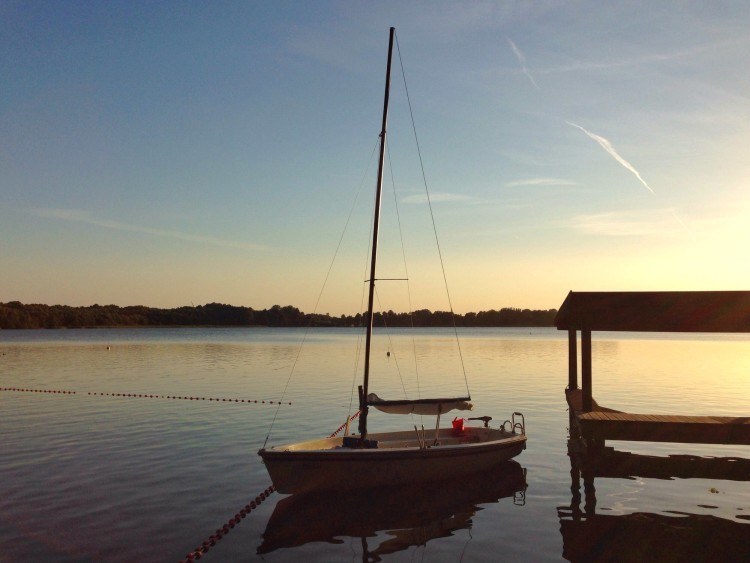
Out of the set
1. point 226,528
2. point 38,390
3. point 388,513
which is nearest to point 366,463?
point 388,513

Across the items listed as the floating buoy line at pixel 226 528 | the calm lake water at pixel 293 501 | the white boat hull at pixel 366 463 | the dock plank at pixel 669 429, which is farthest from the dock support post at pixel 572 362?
the floating buoy line at pixel 226 528

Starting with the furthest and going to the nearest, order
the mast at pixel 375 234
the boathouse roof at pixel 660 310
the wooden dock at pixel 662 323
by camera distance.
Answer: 1. the mast at pixel 375 234
2. the boathouse roof at pixel 660 310
3. the wooden dock at pixel 662 323

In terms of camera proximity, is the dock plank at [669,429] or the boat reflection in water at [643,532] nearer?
the boat reflection in water at [643,532]

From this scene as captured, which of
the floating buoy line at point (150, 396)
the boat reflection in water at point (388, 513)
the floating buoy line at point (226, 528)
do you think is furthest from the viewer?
the floating buoy line at point (150, 396)

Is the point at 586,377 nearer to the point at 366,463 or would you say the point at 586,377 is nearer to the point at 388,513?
the point at 366,463

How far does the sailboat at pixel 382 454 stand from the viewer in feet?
54.0

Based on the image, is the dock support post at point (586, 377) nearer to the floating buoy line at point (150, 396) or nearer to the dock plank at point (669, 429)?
the dock plank at point (669, 429)

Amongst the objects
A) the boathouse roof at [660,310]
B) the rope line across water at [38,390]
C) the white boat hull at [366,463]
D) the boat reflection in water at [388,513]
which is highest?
the boathouse roof at [660,310]

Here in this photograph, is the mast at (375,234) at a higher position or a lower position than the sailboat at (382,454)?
higher

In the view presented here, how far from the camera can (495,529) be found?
48.9 ft

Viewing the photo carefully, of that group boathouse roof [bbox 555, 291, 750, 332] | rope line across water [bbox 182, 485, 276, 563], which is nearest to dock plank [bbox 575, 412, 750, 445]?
boathouse roof [bbox 555, 291, 750, 332]

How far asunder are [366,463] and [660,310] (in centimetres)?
945

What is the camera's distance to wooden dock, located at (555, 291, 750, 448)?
56.7ft

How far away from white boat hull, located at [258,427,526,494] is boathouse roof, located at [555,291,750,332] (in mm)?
4763
